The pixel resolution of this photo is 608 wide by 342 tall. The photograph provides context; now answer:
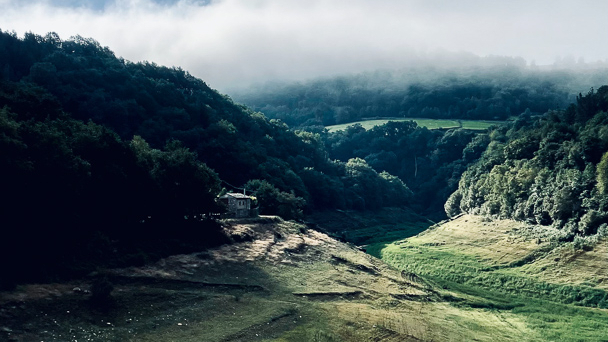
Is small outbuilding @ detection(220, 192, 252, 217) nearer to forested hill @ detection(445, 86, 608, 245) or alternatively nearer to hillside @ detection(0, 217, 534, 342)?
hillside @ detection(0, 217, 534, 342)

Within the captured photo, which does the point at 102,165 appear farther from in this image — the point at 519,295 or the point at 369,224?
the point at 369,224

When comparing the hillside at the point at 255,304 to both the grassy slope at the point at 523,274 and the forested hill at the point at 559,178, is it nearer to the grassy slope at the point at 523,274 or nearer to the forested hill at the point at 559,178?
the grassy slope at the point at 523,274

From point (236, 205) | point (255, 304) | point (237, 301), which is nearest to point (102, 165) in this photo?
point (237, 301)

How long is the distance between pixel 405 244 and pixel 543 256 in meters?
28.0

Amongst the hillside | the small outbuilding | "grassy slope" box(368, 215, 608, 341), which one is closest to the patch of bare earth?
the hillside

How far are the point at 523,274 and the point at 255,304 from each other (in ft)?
122

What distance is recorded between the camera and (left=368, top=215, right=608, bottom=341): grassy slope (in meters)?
49.1

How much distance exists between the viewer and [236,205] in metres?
65.3

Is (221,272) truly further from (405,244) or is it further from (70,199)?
(405,244)

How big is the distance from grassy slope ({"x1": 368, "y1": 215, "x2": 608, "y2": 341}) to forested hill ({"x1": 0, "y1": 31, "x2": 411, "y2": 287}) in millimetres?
22575

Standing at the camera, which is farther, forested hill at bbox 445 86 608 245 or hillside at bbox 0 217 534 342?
forested hill at bbox 445 86 608 245

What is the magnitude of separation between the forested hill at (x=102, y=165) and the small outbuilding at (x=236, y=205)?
605 centimetres

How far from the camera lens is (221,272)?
45156mm

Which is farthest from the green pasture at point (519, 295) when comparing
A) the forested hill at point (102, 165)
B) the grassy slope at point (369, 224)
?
the grassy slope at point (369, 224)
